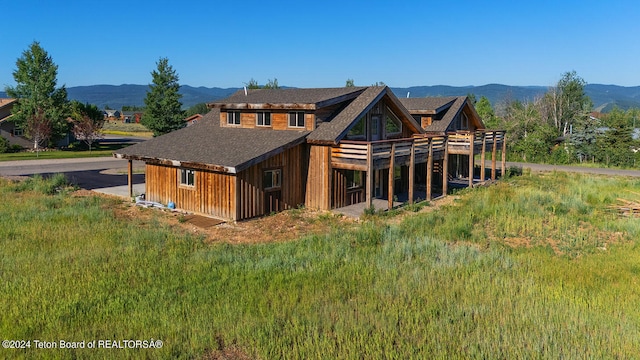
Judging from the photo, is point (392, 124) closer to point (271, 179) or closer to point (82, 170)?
point (271, 179)

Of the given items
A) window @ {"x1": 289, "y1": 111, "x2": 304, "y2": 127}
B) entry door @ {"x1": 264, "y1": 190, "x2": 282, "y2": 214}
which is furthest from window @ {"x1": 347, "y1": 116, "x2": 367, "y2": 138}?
entry door @ {"x1": 264, "y1": 190, "x2": 282, "y2": 214}

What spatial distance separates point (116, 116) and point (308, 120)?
482ft

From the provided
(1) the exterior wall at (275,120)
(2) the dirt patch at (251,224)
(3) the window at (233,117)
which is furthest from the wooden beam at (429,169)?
(3) the window at (233,117)

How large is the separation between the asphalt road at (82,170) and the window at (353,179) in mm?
13719

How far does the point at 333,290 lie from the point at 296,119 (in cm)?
1248

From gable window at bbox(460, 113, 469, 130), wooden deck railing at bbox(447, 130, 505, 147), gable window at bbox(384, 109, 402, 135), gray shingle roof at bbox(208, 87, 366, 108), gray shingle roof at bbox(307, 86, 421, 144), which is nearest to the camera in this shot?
gray shingle roof at bbox(307, 86, 421, 144)

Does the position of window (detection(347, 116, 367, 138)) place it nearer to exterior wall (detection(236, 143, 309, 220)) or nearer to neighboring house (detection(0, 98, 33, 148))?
exterior wall (detection(236, 143, 309, 220))

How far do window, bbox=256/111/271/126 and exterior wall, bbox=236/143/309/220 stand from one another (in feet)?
9.63

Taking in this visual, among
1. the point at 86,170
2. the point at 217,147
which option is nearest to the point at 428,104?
the point at 217,147

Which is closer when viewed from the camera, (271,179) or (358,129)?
(271,179)

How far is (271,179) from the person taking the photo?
66.9 ft

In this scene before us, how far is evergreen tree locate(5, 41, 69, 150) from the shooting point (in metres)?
50.3

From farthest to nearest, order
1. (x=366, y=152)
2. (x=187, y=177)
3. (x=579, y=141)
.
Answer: (x=579, y=141) → (x=187, y=177) → (x=366, y=152)

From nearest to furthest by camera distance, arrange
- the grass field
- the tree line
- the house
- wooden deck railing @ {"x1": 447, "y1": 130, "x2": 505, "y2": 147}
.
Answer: the grass field
the house
wooden deck railing @ {"x1": 447, "y1": 130, "x2": 505, "y2": 147}
the tree line
